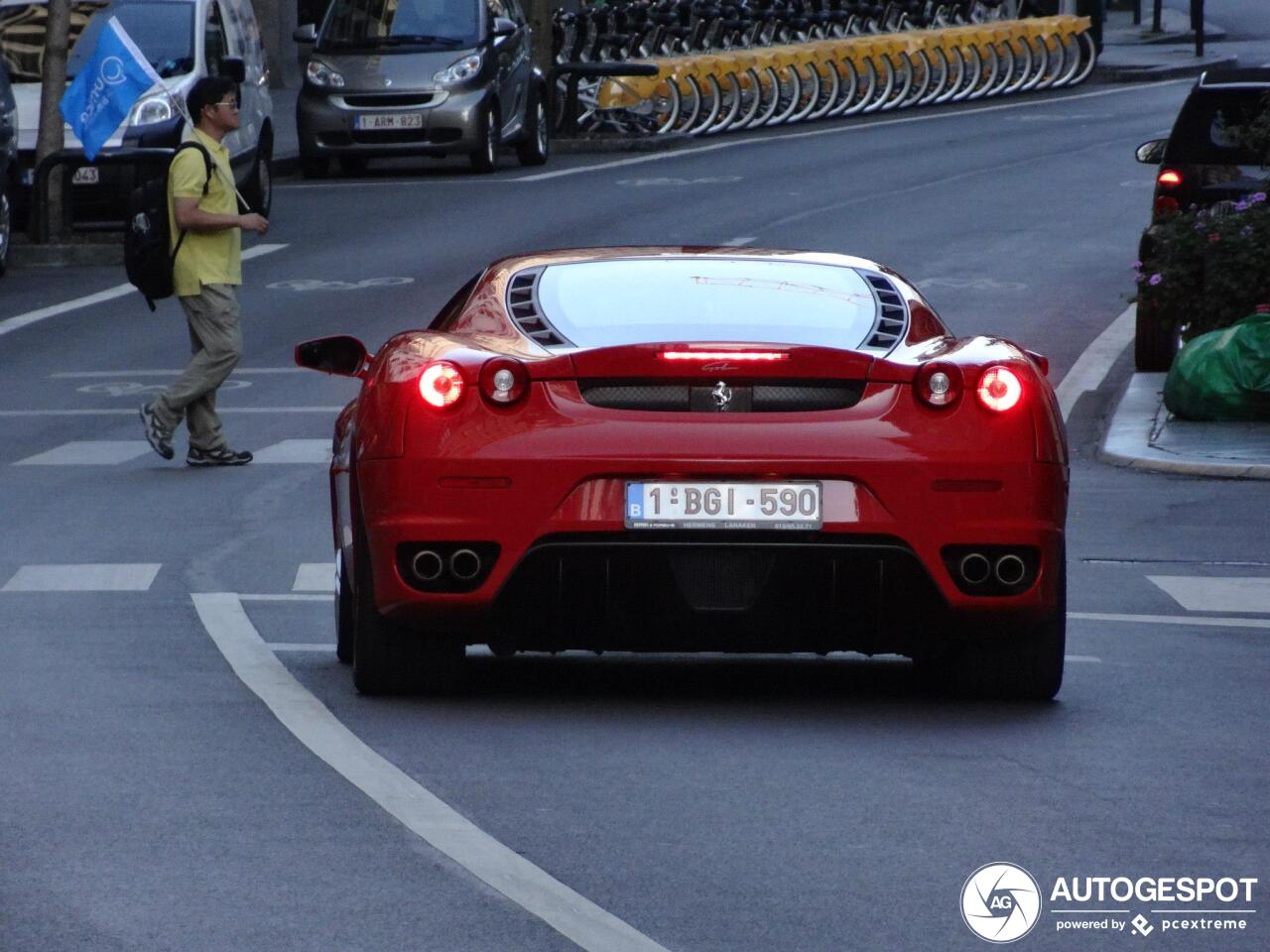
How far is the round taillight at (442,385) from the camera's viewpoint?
7.66 metres

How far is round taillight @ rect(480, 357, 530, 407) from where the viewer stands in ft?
25.0

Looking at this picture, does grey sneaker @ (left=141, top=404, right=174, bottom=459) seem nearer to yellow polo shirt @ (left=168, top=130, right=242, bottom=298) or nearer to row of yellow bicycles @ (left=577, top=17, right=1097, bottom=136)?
yellow polo shirt @ (left=168, top=130, right=242, bottom=298)

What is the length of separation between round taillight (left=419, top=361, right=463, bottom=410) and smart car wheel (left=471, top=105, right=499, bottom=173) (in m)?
25.0

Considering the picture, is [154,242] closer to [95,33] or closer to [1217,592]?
[1217,592]

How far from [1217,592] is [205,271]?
5.86 metres

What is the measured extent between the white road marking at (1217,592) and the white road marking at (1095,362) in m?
5.82

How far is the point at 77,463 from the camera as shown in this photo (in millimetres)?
15188

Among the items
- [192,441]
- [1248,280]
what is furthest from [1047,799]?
[1248,280]

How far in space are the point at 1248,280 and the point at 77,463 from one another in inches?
248

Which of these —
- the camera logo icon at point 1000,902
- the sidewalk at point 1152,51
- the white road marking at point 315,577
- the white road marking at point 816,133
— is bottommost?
the sidewalk at point 1152,51

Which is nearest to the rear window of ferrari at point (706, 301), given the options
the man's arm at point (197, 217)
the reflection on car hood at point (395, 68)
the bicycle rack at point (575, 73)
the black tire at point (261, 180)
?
the man's arm at point (197, 217)

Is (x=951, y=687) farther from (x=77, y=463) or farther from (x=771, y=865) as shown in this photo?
(x=77, y=463)

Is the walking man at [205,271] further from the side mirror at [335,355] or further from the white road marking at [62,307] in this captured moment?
the white road marking at [62,307]

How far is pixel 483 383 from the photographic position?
7.63m
